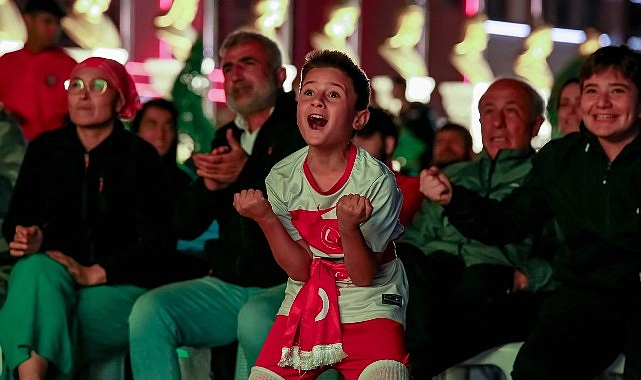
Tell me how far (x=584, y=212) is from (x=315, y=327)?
1244 millimetres

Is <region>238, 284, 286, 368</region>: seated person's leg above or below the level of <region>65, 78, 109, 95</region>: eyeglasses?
below

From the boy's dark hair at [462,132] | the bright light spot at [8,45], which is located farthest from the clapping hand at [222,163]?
the bright light spot at [8,45]

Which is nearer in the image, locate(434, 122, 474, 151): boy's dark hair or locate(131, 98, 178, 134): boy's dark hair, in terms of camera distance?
locate(131, 98, 178, 134): boy's dark hair

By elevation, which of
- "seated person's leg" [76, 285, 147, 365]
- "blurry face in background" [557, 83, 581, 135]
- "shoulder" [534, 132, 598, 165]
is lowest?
"seated person's leg" [76, 285, 147, 365]

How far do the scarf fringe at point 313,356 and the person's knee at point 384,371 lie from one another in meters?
0.08

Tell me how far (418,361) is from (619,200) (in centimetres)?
88

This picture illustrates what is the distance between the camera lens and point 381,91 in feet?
52.6

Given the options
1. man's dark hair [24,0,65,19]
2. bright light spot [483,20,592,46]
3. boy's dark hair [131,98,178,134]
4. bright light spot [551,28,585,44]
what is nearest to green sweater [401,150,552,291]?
boy's dark hair [131,98,178,134]

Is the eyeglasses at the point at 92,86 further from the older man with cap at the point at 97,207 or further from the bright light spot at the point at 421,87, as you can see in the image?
the bright light spot at the point at 421,87

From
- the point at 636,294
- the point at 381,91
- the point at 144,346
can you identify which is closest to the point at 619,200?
the point at 636,294

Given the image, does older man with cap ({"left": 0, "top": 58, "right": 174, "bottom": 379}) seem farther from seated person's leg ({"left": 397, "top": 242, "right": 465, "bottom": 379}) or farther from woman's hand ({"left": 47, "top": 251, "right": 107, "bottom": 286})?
seated person's leg ({"left": 397, "top": 242, "right": 465, "bottom": 379})

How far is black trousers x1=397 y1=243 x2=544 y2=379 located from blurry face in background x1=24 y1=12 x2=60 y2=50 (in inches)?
129

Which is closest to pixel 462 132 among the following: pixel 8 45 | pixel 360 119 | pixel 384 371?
pixel 360 119

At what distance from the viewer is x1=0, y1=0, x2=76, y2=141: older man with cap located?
7375 millimetres
